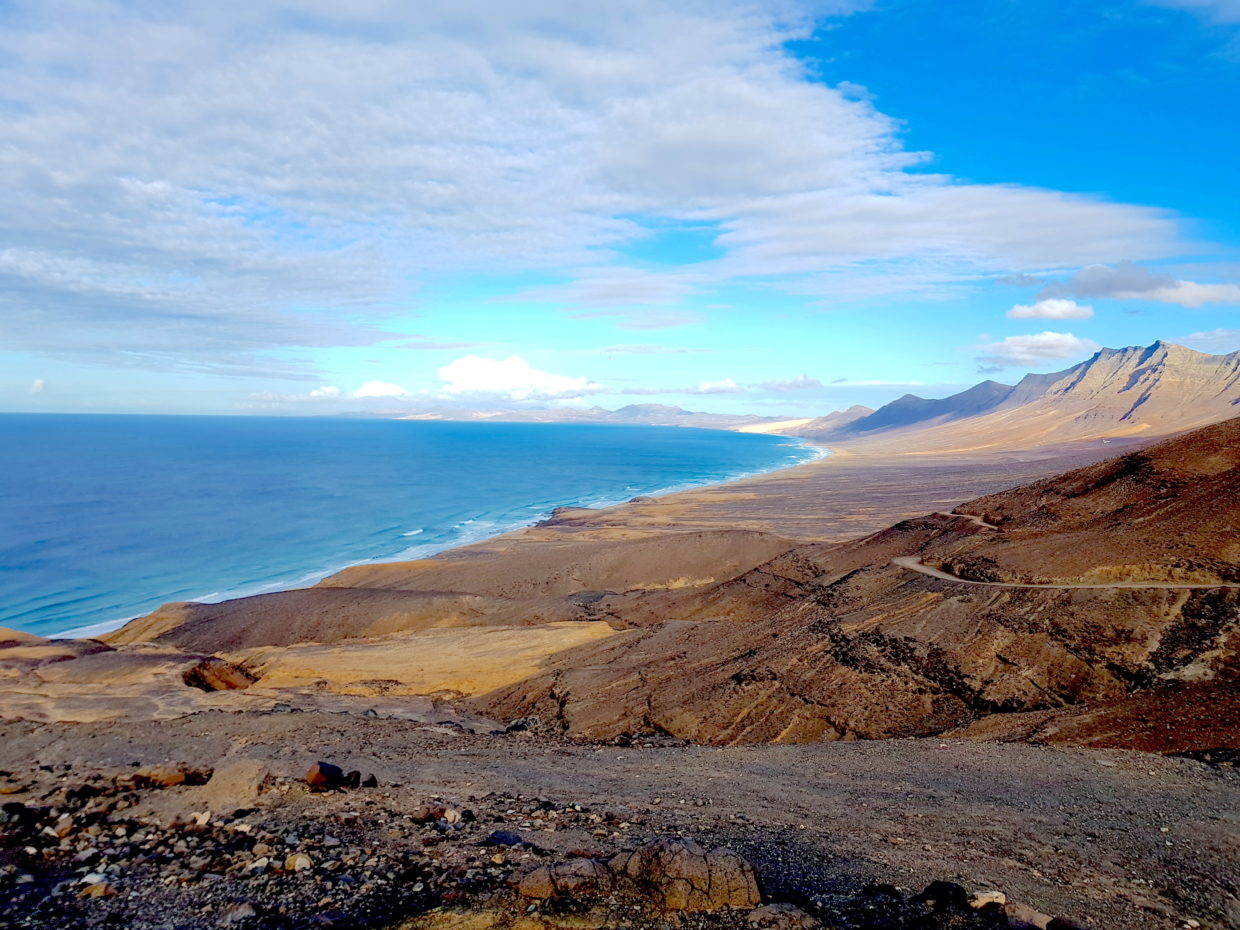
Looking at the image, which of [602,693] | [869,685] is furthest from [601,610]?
[869,685]

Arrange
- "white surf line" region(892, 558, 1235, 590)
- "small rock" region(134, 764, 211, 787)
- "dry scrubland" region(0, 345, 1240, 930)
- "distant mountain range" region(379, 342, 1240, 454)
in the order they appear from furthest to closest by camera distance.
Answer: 1. "distant mountain range" region(379, 342, 1240, 454)
2. "white surf line" region(892, 558, 1235, 590)
3. "small rock" region(134, 764, 211, 787)
4. "dry scrubland" region(0, 345, 1240, 930)

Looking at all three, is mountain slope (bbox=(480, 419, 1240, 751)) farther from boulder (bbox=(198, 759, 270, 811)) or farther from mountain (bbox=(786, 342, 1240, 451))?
mountain (bbox=(786, 342, 1240, 451))

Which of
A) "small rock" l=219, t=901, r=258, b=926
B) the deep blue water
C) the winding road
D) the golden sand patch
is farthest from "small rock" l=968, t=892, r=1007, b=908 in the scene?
the deep blue water

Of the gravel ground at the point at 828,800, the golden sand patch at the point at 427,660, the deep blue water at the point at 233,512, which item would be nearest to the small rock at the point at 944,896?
the gravel ground at the point at 828,800

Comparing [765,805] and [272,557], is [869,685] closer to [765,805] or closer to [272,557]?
[765,805]

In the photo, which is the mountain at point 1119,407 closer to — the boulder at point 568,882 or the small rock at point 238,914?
the boulder at point 568,882

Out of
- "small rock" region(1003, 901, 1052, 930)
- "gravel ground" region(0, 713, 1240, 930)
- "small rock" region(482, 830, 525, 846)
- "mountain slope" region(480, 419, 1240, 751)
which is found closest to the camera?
"small rock" region(1003, 901, 1052, 930)

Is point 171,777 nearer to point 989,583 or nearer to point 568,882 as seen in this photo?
point 568,882
